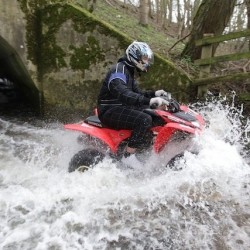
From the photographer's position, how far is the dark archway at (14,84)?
8891 millimetres

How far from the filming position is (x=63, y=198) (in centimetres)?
521

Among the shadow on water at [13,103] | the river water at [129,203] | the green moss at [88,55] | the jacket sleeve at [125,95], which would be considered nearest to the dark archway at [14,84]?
the shadow on water at [13,103]

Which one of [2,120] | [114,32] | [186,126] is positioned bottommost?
[2,120]

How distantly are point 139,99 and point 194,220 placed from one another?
5.62ft

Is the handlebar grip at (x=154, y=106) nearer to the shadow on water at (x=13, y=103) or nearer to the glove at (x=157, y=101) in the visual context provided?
the glove at (x=157, y=101)

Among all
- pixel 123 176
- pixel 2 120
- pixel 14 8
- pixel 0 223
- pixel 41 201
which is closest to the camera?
pixel 0 223

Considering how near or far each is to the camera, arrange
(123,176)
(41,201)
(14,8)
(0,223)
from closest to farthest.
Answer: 1. (0,223)
2. (41,201)
3. (123,176)
4. (14,8)

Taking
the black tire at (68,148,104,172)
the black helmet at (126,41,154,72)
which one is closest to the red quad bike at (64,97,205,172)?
the black tire at (68,148,104,172)

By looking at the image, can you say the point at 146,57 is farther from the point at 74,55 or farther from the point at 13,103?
the point at 13,103

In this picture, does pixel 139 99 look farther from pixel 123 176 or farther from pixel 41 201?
pixel 41 201

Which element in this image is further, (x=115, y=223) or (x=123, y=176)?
(x=123, y=176)

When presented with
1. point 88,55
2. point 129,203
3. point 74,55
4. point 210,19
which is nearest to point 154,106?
point 129,203

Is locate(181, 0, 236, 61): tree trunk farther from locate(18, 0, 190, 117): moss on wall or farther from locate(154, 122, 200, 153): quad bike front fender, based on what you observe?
locate(154, 122, 200, 153): quad bike front fender

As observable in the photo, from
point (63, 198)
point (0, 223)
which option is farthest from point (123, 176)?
point (0, 223)
